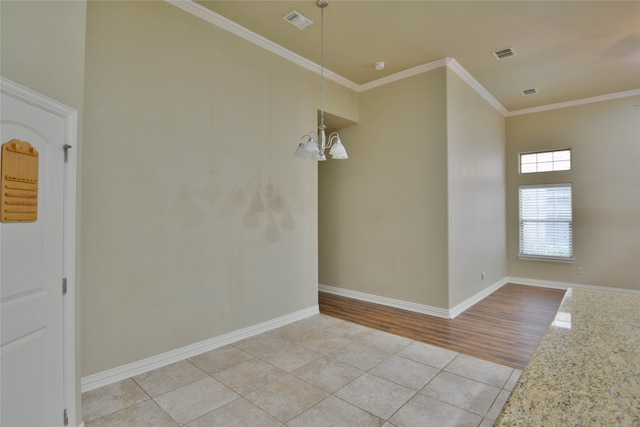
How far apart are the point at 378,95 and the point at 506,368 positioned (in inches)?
156

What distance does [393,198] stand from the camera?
4812mm

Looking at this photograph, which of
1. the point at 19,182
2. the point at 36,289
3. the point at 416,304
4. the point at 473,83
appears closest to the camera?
the point at 19,182

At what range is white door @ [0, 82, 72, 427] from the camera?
151 centimetres

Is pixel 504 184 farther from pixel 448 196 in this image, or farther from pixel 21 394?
pixel 21 394

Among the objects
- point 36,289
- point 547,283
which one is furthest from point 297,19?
point 547,283

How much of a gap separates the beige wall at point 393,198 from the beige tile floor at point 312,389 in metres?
1.44

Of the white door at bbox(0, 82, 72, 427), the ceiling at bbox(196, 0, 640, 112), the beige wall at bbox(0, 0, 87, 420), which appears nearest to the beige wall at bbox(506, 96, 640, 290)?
the ceiling at bbox(196, 0, 640, 112)

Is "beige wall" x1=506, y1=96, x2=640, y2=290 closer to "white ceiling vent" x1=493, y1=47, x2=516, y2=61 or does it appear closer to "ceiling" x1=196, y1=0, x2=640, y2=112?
"ceiling" x1=196, y1=0, x2=640, y2=112

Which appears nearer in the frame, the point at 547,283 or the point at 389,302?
the point at 389,302

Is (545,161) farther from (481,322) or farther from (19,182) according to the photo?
(19,182)

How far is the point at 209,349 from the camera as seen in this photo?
10.6 feet

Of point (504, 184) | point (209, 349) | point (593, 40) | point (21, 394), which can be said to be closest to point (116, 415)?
point (21, 394)

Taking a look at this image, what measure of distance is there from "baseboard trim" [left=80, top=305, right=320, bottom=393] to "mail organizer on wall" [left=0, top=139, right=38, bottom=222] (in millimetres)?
1515

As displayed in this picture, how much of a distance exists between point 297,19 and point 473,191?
3610mm
